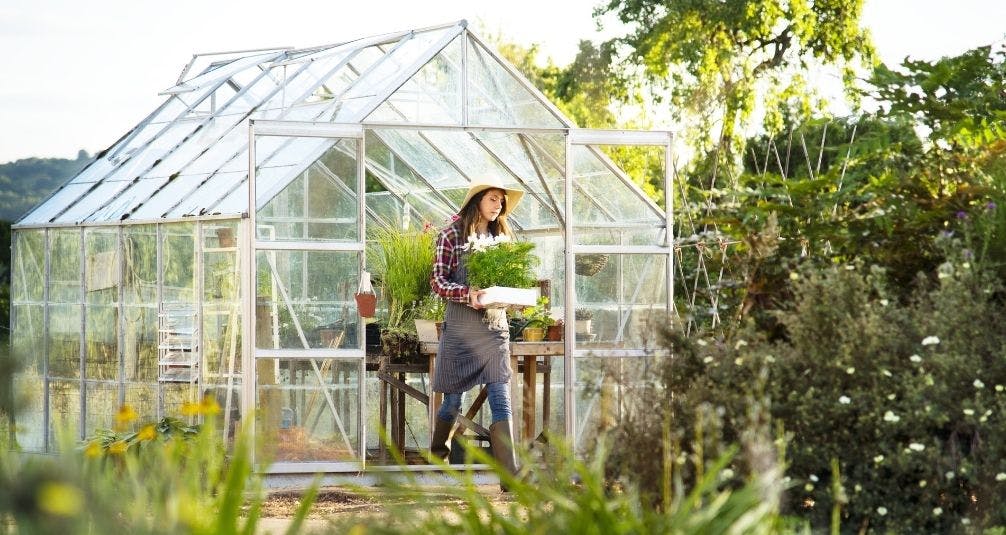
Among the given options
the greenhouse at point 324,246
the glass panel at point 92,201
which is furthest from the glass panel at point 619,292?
the glass panel at point 92,201

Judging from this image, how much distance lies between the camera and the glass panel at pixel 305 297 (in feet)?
27.1

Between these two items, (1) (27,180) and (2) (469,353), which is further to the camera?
(1) (27,180)

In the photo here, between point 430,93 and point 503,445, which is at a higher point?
point 430,93

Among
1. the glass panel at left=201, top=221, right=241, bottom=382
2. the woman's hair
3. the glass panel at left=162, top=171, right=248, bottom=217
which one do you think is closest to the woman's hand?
the woman's hair

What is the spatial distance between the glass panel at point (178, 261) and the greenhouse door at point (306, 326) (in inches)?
54.3

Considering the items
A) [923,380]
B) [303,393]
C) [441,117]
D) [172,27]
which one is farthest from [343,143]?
[172,27]

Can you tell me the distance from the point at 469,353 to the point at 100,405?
4.93 m

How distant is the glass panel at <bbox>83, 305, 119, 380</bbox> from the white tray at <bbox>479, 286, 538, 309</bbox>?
15.3 ft

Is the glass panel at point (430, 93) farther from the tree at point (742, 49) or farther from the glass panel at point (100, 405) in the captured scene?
the tree at point (742, 49)

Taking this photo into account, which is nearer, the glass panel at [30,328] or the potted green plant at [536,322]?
the potted green plant at [536,322]

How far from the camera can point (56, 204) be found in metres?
12.7

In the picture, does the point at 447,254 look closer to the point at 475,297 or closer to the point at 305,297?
the point at 475,297

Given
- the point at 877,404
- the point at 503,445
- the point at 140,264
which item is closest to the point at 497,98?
the point at 503,445

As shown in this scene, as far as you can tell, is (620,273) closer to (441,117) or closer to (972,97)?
(441,117)
